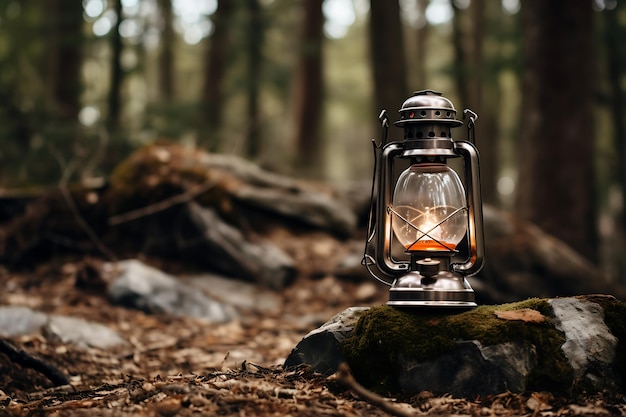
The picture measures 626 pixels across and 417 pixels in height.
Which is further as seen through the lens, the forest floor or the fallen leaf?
the fallen leaf

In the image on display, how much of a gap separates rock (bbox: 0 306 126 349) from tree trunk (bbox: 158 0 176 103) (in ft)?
52.3

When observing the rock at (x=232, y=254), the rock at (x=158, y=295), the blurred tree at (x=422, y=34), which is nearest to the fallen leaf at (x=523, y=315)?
the rock at (x=158, y=295)

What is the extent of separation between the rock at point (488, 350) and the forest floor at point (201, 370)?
8 centimetres

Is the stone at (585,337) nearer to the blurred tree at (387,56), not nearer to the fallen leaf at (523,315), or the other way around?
the fallen leaf at (523,315)

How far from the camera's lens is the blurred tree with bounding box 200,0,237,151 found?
49.4 feet

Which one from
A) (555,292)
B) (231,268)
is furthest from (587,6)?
(231,268)

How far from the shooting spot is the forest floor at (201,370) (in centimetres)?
305

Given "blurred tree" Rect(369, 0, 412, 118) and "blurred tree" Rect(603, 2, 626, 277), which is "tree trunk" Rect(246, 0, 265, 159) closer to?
"blurred tree" Rect(369, 0, 412, 118)

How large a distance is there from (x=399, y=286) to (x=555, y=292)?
5.43 metres

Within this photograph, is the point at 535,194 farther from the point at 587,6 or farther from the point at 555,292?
the point at 587,6

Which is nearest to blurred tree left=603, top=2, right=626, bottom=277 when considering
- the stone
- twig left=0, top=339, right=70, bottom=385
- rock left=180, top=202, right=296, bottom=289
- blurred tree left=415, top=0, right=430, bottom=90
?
blurred tree left=415, top=0, right=430, bottom=90

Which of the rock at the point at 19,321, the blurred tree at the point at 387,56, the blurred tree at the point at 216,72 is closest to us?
the rock at the point at 19,321

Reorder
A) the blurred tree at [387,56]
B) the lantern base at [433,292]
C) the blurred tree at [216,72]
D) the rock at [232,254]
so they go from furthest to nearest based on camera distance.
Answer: the blurred tree at [216,72] → the blurred tree at [387,56] → the rock at [232,254] → the lantern base at [433,292]

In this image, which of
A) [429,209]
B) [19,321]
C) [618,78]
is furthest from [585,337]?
[618,78]
